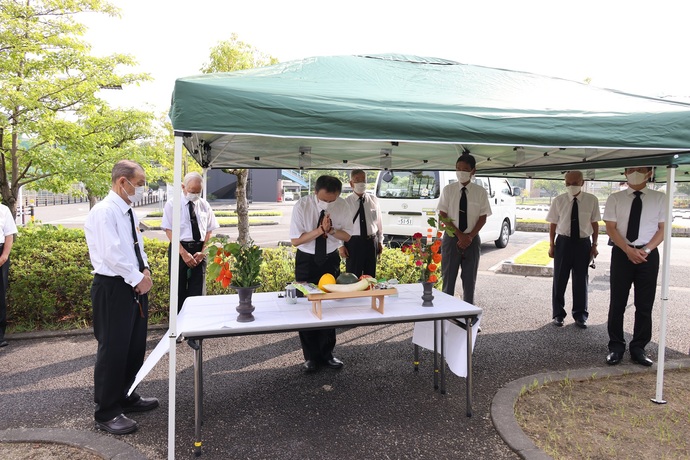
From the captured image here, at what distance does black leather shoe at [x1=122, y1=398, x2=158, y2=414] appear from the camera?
347cm

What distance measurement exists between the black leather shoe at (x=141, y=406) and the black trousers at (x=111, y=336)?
Result: 20cm

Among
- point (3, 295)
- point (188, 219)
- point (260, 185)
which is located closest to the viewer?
point (3, 295)

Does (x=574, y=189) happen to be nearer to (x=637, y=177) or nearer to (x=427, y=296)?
(x=637, y=177)

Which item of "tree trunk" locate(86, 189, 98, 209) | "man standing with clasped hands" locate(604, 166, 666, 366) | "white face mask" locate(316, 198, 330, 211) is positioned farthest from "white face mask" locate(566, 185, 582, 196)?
"tree trunk" locate(86, 189, 98, 209)

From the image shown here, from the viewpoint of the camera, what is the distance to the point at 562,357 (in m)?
4.78

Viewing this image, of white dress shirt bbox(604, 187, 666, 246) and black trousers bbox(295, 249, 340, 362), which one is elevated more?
white dress shirt bbox(604, 187, 666, 246)

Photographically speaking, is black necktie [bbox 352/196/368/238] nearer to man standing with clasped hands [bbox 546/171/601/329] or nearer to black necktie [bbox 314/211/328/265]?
black necktie [bbox 314/211/328/265]

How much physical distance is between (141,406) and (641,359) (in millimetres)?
4501

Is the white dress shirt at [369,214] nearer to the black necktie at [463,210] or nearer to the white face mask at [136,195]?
the black necktie at [463,210]

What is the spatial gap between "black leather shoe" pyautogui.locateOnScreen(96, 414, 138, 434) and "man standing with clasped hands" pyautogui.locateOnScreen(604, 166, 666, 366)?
4.23 m

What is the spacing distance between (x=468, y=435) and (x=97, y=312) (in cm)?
264

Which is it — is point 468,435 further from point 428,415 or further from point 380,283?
point 380,283

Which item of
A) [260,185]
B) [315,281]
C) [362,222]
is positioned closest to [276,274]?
[362,222]

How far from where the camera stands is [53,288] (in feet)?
17.1
